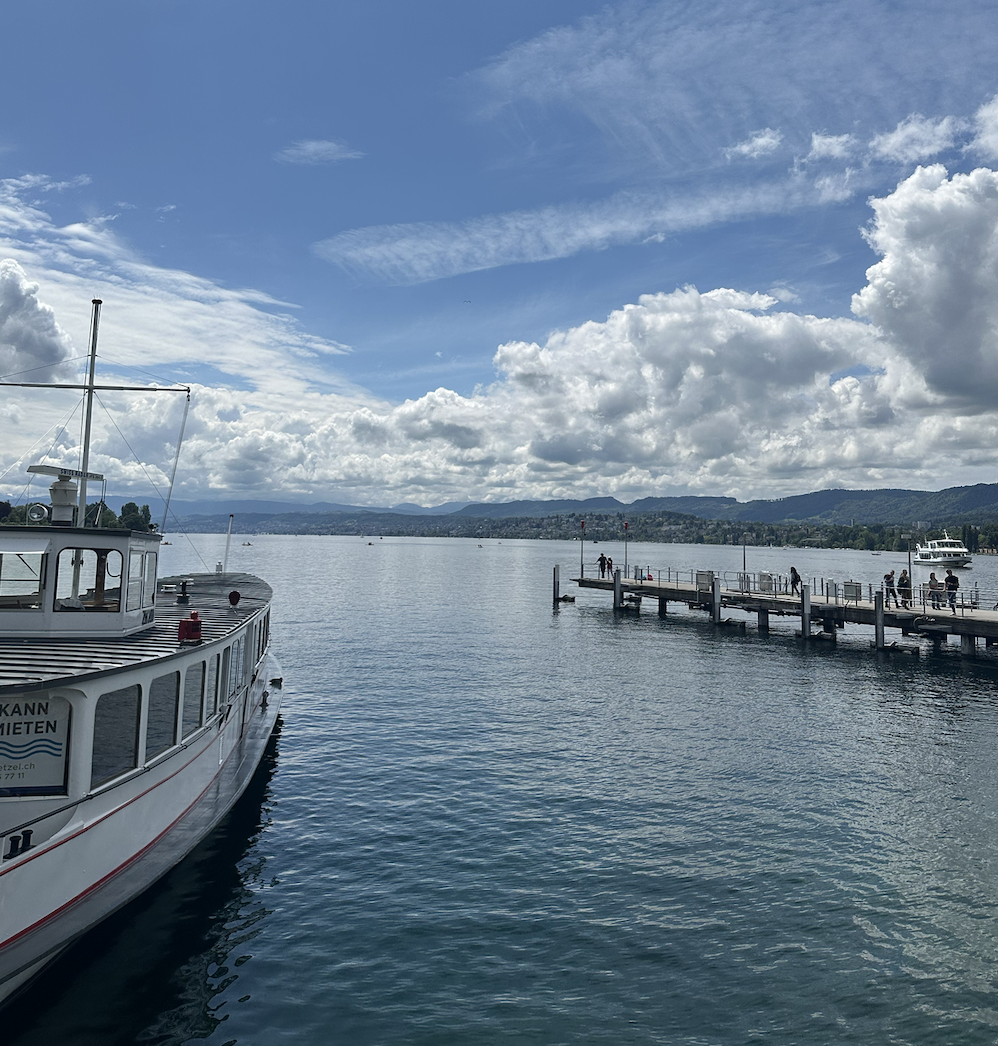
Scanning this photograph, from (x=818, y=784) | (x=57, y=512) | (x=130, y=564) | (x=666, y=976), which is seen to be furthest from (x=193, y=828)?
(x=818, y=784)

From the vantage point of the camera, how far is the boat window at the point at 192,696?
1563cm

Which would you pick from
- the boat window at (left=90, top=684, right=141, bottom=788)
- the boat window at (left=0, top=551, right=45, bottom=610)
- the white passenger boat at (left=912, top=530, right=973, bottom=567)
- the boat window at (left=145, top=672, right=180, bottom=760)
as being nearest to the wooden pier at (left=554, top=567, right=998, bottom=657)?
the boat window at (left=145, top=672, right=180, bottom=760)

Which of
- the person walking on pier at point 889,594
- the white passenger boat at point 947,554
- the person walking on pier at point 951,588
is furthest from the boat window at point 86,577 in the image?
the white passenger boat at point 947,554

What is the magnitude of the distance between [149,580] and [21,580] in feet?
9.33

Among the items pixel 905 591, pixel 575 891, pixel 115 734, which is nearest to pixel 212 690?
pixel 115 734

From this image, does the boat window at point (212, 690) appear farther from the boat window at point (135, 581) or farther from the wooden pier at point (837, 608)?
the wooden pier at point (837, 608)

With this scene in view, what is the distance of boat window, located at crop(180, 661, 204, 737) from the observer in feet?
51.3

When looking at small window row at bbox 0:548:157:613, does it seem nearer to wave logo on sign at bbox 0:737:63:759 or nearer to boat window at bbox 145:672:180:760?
boat window at bbox 145:672:180:760

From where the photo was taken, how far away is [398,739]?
85.9ft

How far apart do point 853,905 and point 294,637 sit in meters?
42.8

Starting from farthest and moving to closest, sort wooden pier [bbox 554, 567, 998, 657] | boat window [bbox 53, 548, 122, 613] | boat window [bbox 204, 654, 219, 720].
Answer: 1. wooden pier [bbox 554, 567, 998, 657]
2. boat window [bbox 204, 654, 219, 720]
3. boat window [bbox 53, 548, 122, 613]

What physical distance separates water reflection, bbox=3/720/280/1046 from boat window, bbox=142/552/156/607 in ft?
19.9

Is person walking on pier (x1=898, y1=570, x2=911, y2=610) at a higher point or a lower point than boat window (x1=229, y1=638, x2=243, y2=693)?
higher

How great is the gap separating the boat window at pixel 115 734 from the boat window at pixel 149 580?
4.77 meters
